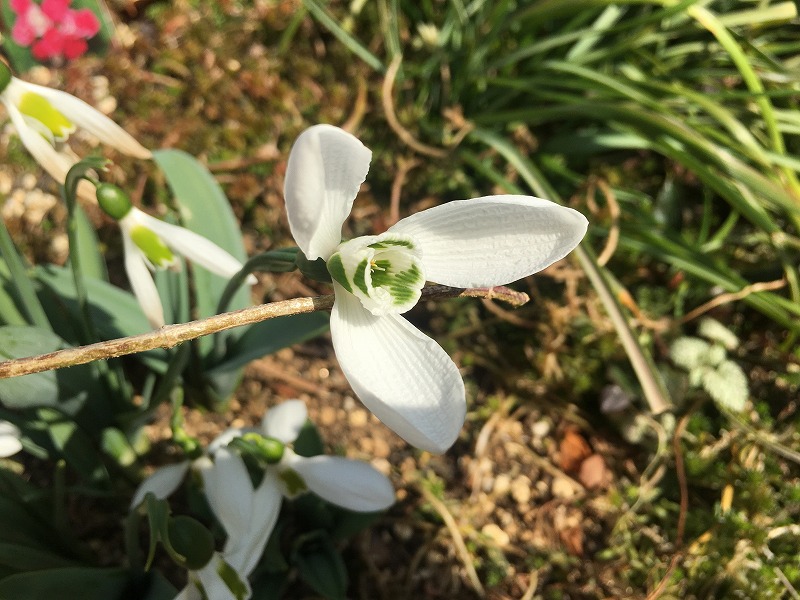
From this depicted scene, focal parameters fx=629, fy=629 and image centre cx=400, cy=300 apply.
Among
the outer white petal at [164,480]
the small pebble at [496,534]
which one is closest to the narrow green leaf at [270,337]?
the outer white petal at [164,480]

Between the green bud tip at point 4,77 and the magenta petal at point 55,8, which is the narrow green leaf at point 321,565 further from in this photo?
the magenta petal at point 55,8

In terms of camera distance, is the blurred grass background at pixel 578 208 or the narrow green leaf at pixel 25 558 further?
the blurred grass background at pixel 578 208

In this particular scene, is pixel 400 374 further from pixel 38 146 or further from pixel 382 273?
pixel 38 146

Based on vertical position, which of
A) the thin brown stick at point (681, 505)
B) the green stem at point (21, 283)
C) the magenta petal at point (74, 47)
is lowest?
the thin brown stick at point (681, 505)

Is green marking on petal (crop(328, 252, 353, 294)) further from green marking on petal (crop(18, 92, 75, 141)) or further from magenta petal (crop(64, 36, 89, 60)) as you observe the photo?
magenta petal (crop(64, 36, 89, 60))

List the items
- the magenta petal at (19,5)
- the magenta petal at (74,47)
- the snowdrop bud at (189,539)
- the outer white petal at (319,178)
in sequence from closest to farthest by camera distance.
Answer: the outer white petal at (319,178) → the snowdrop bud at (189,539) → the magenta petal at (19,5) → the magenta petal at (74,47)

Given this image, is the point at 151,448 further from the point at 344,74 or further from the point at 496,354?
the point at 344,74

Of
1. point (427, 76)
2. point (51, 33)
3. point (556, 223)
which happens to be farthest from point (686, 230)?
point (51, 33)
